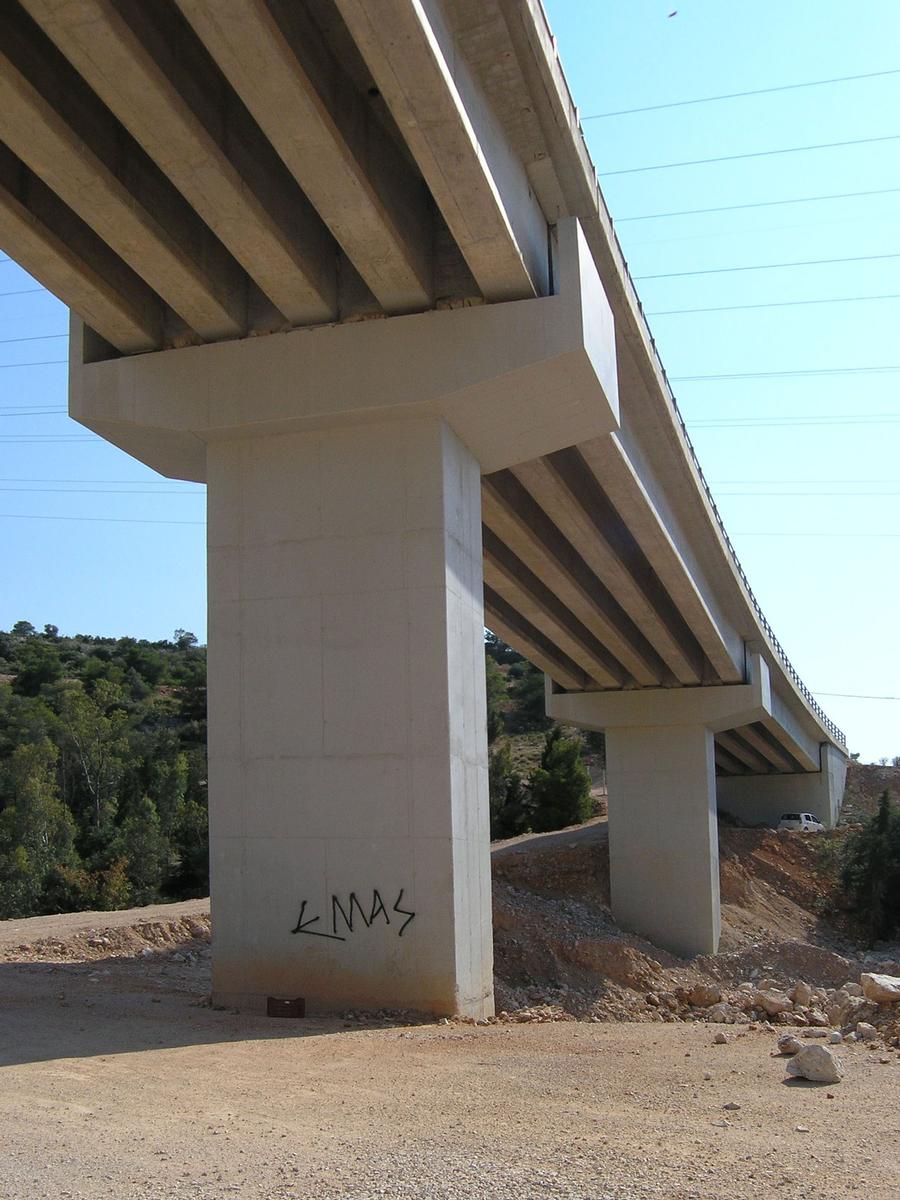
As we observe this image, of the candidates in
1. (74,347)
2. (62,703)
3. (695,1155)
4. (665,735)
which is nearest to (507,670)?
(62,703)

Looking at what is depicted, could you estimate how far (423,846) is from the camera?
42.4 ft

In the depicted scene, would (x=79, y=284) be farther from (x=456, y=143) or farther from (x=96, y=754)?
(x=96, y=754)

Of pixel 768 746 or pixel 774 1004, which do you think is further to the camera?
pixel 768 746

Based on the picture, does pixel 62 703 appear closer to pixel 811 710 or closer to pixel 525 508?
pixel 811 710

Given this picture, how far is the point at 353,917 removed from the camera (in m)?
13.0

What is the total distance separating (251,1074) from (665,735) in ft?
92.0

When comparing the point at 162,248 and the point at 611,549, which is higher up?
the point at 162,248

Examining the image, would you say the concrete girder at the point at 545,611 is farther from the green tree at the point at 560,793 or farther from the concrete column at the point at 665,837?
the green tree at the point at 560,793

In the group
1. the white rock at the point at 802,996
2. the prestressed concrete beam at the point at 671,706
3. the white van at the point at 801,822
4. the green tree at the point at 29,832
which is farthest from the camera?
the white van at the point at 801,822

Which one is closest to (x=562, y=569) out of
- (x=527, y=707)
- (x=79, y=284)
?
(x=79, y=284)

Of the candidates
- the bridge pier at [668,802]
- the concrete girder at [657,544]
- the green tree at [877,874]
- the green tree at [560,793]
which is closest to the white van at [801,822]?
the green tree at [560,793]

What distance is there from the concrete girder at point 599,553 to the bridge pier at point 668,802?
1.85 m

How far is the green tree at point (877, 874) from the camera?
40.6 m

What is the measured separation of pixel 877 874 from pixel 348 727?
32.7 metres
